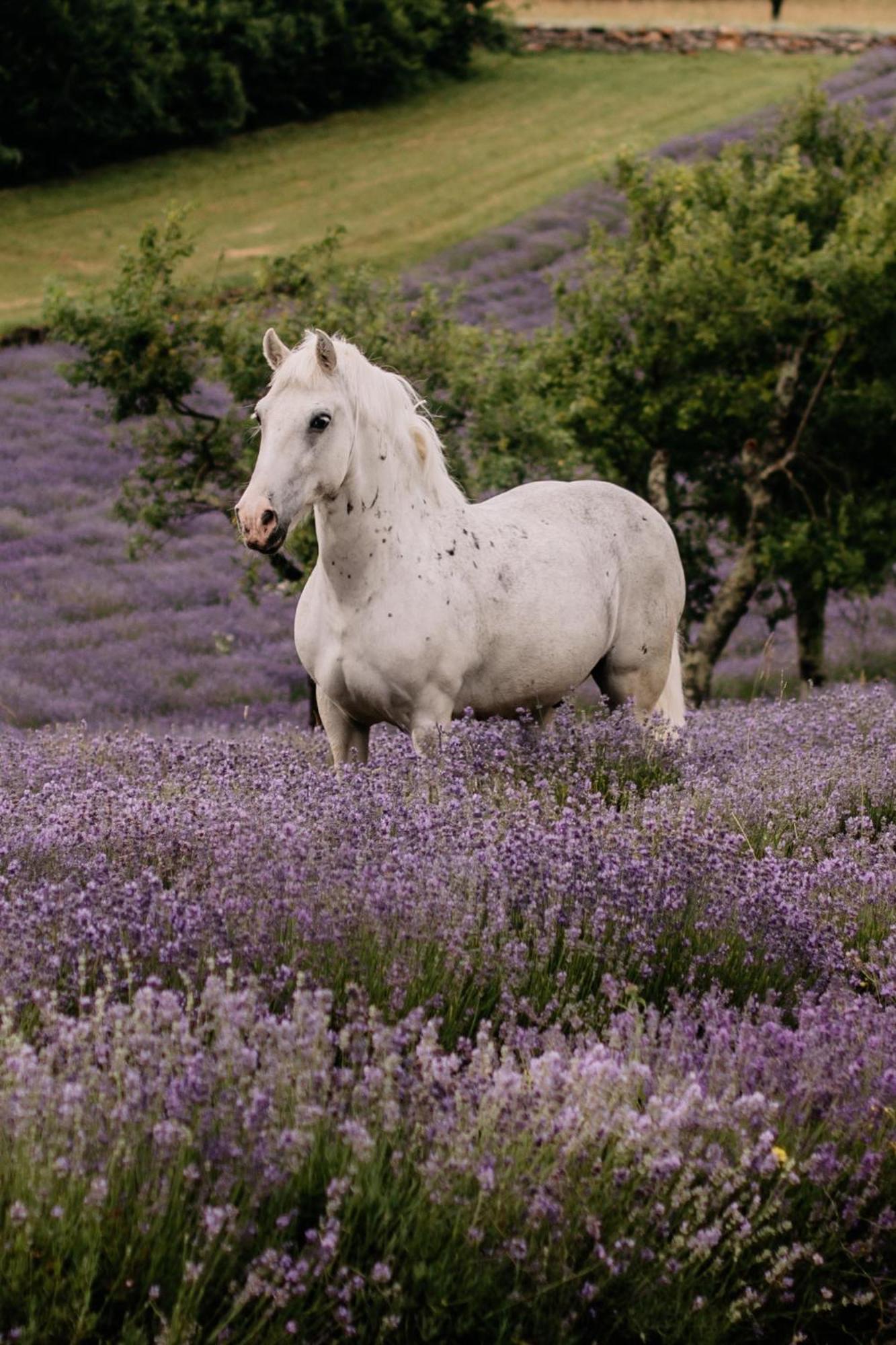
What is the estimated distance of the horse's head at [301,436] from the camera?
5145 mm

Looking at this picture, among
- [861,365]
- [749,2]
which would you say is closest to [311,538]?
[861,365]

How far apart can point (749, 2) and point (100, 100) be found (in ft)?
92.6

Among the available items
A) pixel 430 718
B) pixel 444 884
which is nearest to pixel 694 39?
pixel 430 718

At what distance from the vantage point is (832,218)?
57.5 feet

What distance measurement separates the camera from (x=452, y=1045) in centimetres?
377

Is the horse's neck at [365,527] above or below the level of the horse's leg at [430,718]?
above

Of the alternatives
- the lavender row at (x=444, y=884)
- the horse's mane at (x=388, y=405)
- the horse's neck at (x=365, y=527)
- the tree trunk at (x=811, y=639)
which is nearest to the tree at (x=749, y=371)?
the tree trunk at (x=811, y=639)

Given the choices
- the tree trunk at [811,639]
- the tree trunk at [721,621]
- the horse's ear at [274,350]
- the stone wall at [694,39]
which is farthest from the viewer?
the stone wall at [694,39]

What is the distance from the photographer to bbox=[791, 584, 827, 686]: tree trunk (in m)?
17.6

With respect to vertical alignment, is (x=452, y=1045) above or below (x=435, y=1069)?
A: below

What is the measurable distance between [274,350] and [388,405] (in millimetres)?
450

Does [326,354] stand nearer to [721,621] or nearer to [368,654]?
[368,654]

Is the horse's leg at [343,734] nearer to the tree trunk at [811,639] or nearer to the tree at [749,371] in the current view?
the tree at [749,371]

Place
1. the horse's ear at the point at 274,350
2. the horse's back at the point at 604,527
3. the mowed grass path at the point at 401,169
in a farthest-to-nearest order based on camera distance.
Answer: the mowed grass path at the point at 401,169
the horse's back at the point at 604,527
the horse's ear at the point at 274,350
